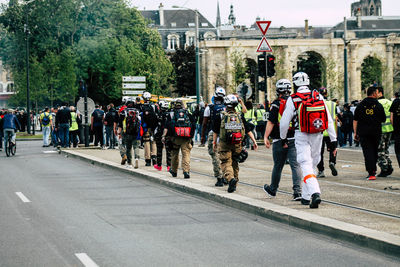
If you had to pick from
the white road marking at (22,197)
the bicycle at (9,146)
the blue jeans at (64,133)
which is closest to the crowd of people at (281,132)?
the white road marking at (22,197)

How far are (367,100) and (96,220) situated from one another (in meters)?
6.61

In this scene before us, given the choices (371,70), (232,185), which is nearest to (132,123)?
(232,185)

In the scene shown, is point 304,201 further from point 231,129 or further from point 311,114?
point 231,129

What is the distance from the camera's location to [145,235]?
7902 mm

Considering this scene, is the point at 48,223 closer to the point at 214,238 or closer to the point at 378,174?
the point at 214,238

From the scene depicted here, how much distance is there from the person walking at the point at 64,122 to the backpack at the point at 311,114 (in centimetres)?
2033

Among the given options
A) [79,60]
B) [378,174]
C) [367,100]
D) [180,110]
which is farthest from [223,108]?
[79,60]

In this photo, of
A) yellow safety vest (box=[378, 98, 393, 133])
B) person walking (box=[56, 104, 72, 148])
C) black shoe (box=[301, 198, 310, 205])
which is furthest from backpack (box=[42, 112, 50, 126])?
black shoe (box=[301, 198, 310, 205])

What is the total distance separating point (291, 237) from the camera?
7.63m

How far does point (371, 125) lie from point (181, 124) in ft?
12.9

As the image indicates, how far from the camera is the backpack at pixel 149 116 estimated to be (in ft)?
55.4

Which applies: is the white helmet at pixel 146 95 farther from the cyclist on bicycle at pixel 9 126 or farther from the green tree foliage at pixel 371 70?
the green tree foliage at pixel 371 70

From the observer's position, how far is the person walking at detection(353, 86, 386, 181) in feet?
43.2

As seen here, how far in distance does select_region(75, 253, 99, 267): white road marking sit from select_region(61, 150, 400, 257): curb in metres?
2.77
